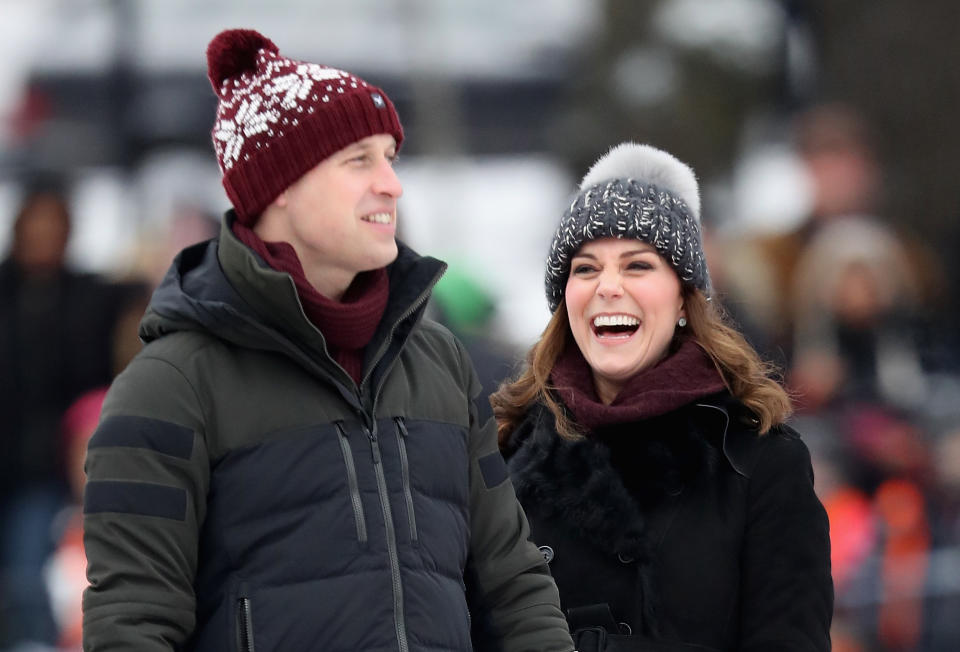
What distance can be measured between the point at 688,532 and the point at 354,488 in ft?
3.26

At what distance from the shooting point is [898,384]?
721 centimetres

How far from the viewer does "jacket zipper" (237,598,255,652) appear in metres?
2.60

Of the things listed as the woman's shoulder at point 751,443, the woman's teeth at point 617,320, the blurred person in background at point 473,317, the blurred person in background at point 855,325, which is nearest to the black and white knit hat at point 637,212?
the woman's teeth at point 617,320

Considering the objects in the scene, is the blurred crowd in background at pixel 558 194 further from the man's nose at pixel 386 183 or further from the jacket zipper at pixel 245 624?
the jacket zipper at pixel 245 624

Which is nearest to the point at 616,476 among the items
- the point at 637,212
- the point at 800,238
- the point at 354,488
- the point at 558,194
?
the point at 637,212

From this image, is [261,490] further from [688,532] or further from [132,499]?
[688,532]

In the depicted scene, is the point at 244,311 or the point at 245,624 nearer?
the point at 245,624

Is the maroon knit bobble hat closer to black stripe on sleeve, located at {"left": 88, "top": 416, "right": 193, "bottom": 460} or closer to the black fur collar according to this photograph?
black stripe on sleeve, located at {"left": 88, "top": 416, "right": 193, "bottom": 460}

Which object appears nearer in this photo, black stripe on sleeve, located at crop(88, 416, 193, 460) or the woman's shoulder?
black stripe on sleeve, located at crop(88, 416, 193, 460)

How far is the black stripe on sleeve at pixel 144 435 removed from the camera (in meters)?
2.58

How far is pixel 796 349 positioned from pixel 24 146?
21.5ft

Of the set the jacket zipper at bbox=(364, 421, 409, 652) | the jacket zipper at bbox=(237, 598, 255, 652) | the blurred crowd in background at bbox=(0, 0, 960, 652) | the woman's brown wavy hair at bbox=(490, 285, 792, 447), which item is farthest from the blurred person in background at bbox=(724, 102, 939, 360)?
the jacket zipper at bbox=(237, 598, 255, 652)

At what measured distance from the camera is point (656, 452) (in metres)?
3.52

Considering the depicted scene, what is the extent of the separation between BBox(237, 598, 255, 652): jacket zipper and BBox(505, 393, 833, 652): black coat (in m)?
0.94
